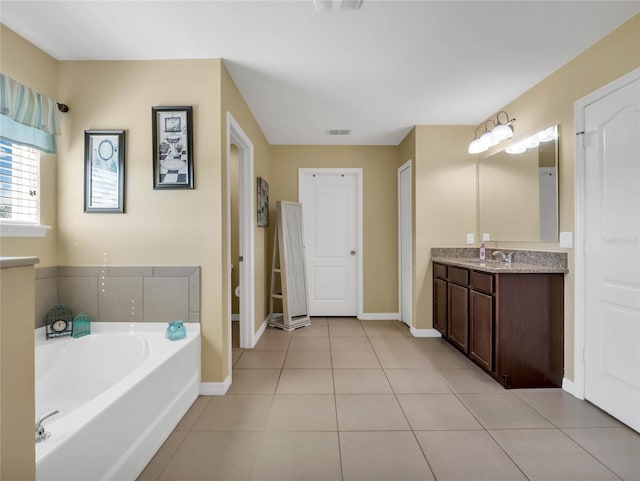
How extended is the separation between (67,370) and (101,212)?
42.1 inches

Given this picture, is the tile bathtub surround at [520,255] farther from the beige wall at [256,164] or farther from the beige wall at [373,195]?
the beige wall at [256,164]

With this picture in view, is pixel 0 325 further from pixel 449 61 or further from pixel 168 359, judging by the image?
pixel 449 61

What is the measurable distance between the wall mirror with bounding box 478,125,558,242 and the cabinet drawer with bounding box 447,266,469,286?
1.97ft

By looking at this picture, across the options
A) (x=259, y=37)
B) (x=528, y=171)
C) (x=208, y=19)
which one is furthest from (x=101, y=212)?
(x=528, y=171)

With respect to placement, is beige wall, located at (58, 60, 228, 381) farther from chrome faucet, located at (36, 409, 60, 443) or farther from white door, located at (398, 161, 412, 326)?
white door, located at (398, 161, 412, 326)

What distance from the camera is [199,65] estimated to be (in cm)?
225

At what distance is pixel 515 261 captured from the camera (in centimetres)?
291

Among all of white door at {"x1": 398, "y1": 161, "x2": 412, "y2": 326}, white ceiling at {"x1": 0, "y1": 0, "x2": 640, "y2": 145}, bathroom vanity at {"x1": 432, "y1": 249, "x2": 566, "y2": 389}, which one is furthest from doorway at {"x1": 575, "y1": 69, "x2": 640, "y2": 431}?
white door at {"x1": 398, "y1": 161, "x2": 412, "y2": 326}

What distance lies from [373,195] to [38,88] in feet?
11.6

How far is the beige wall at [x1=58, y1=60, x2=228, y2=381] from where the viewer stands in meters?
2.24

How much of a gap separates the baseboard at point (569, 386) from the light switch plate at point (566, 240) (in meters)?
1.00

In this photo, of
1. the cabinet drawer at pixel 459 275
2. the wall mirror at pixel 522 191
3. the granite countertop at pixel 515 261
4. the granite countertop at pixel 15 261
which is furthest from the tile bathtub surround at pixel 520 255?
the granite countertop at pixel 15 261

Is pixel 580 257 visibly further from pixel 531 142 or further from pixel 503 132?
pixel 503 132

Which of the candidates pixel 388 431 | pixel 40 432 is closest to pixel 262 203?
pixel 388 431
